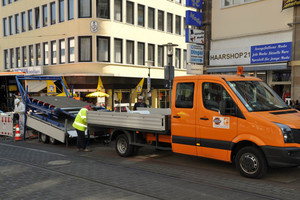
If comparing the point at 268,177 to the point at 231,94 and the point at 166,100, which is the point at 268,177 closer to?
the point at 231,94

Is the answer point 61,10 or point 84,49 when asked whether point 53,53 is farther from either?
point 84,49

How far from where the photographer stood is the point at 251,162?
7.51 m

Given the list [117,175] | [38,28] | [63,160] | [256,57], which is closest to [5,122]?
[63,160]

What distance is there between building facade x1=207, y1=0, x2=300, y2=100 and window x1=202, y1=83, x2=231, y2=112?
7.81m

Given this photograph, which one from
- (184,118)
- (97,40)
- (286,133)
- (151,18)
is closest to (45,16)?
(97,40)

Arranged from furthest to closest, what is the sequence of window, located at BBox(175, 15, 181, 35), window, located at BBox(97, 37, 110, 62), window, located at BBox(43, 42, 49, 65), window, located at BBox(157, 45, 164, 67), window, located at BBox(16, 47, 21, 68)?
window, located at BBox(175, 15, 181, 35)
window, located at BBox(16, 47, 21, 68)
window, located at BBox(157, 45, 164, 67)
window, located at BBox(43, 42, 49, 65)
window, located at BBox(97, 37, 110, 62)

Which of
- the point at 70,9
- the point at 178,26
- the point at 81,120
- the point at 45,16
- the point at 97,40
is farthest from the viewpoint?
the point at 178,26

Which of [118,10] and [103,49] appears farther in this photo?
[118,10]

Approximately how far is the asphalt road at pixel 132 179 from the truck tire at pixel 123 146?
0.73ft

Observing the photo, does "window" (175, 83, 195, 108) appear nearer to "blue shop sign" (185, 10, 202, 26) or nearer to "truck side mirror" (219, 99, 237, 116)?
"truck side mirror" (219, 99, 237, 116)

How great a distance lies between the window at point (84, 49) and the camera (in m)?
30.0

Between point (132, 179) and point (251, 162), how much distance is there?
272cm

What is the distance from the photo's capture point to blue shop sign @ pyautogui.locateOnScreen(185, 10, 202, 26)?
16812mm

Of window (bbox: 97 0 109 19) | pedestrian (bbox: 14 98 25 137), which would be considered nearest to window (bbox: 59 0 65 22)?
window (bbox: 97 0 109 19)
